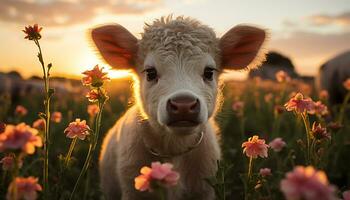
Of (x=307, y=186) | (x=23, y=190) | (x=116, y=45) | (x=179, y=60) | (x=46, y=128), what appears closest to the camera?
(x=307, y=186)

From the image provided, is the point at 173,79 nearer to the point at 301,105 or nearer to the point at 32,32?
the point at 301,105

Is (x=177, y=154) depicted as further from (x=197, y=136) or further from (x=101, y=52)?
(x=101, y=52)

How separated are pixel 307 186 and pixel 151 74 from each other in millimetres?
2710

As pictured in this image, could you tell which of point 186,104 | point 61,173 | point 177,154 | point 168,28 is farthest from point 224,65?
point 61,173

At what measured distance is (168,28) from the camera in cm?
406

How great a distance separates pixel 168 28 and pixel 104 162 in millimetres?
1854

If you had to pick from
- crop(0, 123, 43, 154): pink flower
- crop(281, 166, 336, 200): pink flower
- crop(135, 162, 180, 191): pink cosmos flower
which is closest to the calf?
crop(135, 162, 180, 191): pink cosmos flower

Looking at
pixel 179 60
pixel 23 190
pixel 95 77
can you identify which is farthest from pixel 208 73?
pixel 23 190

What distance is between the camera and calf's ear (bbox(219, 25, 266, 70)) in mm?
4188

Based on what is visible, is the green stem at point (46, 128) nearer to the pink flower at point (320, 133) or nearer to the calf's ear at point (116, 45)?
the calf's ear at point (116, 45)

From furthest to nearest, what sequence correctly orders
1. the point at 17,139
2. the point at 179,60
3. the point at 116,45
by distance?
the point at 116,45 → the point at 179,60 → the point at 17,139

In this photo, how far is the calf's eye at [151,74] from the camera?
12.7ft

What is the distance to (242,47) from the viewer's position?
4.34 m

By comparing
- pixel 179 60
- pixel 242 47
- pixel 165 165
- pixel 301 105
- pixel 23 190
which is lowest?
pixel 23 190
